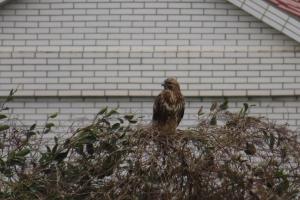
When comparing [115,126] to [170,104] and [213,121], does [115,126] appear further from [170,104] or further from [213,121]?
[170,104]

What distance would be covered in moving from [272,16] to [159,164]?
4.28 metres

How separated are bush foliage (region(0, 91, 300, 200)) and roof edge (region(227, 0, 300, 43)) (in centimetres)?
354

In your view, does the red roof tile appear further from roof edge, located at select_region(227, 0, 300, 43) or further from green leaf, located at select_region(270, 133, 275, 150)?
green leaf, located at select_region(270, 133, 275, 150)

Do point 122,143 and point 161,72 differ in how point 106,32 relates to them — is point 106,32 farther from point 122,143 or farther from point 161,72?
point 122,143

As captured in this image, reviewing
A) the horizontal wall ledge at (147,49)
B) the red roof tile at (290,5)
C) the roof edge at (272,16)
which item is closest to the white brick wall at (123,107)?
the horizontal wall ledge at (147,49)

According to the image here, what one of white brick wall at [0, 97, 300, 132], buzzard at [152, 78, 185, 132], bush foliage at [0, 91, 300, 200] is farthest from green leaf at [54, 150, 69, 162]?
white brick wall at [0, 97, 300, 132]

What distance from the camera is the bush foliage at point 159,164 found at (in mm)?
7949

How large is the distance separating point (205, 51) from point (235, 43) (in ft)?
1.11

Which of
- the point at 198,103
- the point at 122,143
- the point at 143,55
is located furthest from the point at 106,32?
the point at 122,143

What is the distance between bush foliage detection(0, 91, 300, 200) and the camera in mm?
7949

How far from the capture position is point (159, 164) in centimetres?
799

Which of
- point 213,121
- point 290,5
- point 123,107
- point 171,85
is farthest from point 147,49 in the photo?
point 213,121

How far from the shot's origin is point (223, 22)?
1220cm

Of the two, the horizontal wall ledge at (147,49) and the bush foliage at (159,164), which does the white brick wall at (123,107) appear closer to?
the horizontal wall ledge at (147,49)
